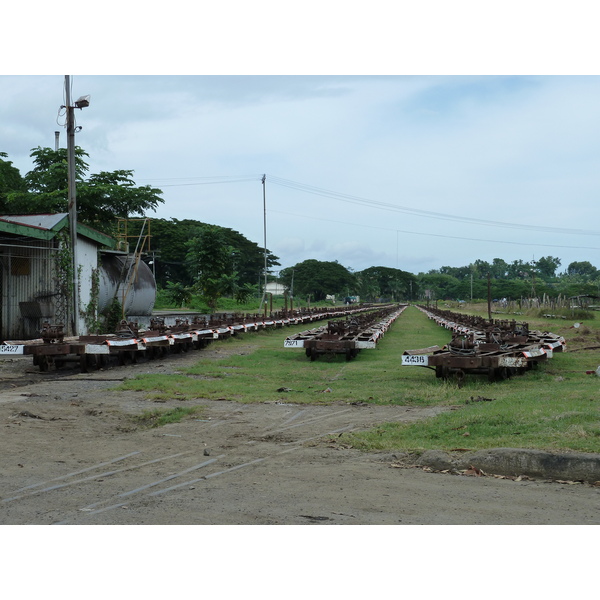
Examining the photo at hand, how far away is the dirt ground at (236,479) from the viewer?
14.7 ft

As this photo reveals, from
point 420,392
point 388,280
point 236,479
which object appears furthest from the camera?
point 388,280

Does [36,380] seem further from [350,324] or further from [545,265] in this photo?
[545,265]

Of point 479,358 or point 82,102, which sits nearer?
point 479,358

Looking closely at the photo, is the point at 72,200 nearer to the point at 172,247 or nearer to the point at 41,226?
the point at 41,226

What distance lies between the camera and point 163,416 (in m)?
8.38

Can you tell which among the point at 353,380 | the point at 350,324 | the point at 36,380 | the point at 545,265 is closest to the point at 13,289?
the point at 36,380

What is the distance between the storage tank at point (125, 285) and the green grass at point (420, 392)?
659 centimetres

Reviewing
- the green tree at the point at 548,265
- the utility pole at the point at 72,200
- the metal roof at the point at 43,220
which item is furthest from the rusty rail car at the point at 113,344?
the green tree at the point at 548,265

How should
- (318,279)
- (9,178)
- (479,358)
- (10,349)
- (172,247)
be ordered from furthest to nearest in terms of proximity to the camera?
1. (318,279)
2. (172,247)
3. (9,178)
4. (10,349)
5. (479,358)

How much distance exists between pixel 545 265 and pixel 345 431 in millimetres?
151287

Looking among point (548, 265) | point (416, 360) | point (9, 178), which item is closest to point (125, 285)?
point (416, 360)

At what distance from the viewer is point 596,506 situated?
4.69 metres

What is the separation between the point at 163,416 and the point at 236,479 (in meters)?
Answer: 3.19

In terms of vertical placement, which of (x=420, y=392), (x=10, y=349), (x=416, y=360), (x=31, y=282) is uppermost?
(x=31, y=282)
